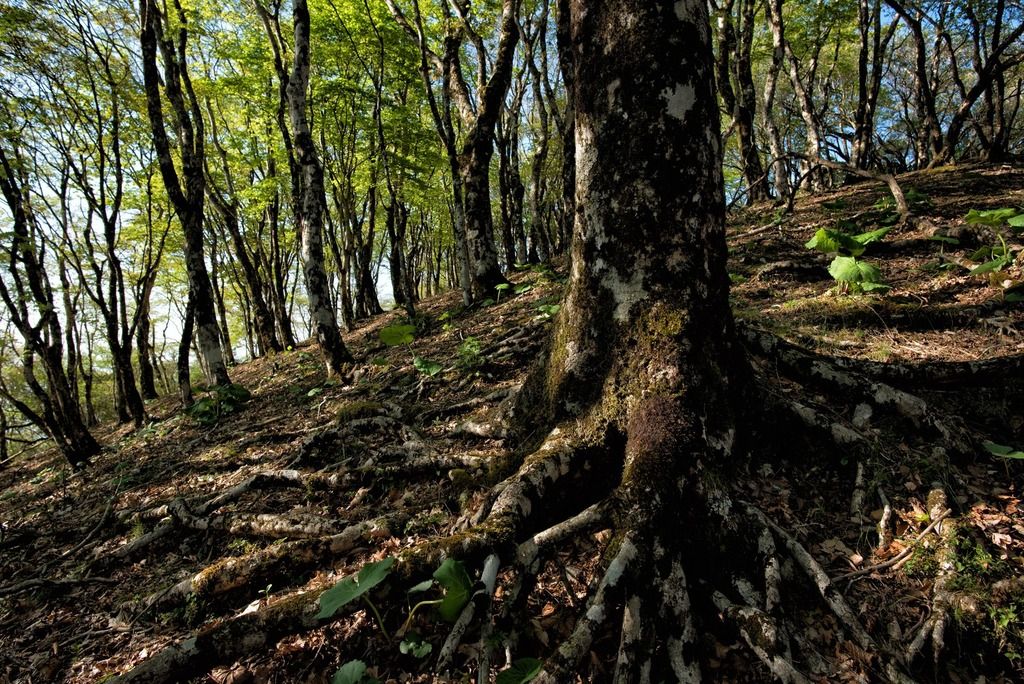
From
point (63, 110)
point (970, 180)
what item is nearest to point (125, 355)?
point (63, 110)

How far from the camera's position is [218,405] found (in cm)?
801

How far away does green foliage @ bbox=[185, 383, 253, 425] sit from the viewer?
7793 millimetres

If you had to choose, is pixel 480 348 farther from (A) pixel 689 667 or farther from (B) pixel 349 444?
(A) pixel 689 667

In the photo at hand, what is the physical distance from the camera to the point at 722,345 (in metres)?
2.85

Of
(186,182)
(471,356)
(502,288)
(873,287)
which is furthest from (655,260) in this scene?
(186,182)

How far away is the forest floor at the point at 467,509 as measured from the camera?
220cm

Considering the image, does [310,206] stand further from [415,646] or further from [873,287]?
[873,287]

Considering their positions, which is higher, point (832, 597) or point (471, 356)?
point (471, 356)

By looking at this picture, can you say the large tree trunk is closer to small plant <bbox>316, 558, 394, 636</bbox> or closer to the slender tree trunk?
the slender tree trunk

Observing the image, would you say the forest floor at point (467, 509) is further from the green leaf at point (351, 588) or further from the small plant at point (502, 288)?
the small plant at point (502, 288)

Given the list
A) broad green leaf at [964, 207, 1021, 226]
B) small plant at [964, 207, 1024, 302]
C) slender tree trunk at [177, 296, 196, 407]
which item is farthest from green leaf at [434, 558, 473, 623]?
slender tree trunk at [177, 296, 196, 407]

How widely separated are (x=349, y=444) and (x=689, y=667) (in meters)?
3.68

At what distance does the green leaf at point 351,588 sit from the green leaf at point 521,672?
640 millimetres

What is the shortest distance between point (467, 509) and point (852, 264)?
4.03 metres
